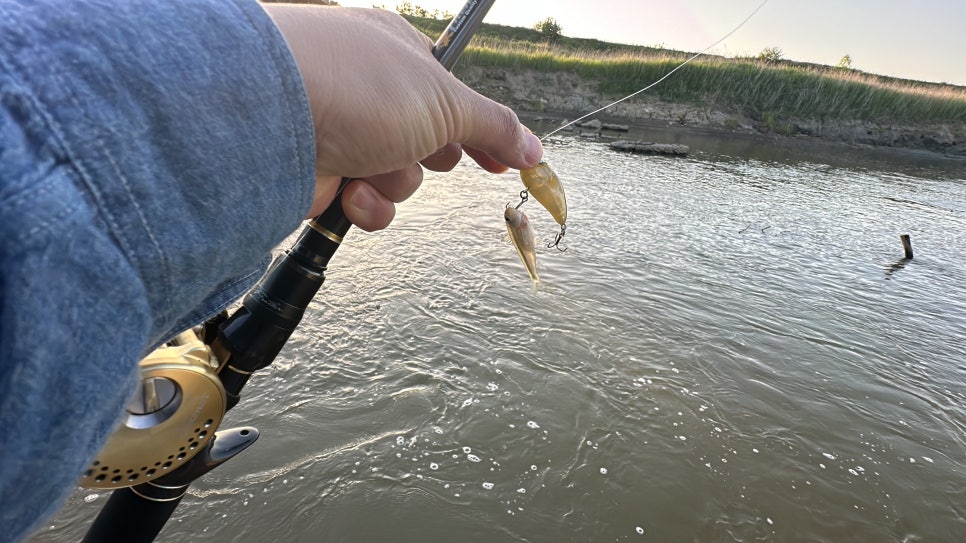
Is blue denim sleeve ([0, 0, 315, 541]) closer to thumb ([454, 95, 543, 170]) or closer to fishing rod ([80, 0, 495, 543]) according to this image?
fishing rod ([80, 0, 495, 543])

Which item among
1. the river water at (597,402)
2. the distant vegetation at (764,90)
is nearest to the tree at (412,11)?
the distant vegetation at (764,90)

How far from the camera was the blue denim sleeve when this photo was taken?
40 cm

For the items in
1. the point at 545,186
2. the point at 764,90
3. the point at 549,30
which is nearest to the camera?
the point at 545,186

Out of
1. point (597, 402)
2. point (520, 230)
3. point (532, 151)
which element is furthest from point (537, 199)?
point (597, 402)

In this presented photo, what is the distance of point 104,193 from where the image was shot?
1.47ft

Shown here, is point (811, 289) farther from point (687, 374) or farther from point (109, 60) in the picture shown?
point (109, 60)

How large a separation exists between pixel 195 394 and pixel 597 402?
2600mm

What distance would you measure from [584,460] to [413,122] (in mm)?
2264

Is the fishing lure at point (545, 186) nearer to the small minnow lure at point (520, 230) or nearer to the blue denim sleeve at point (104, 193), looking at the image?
the small minnow lure at point (520, 230)

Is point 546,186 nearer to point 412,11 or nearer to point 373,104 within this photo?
point 373,104

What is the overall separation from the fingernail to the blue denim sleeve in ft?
3.00

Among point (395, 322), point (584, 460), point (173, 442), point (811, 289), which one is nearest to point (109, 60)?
point (173, 442)

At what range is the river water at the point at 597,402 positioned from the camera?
7.83ft

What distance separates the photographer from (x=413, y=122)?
1072 millimetres
